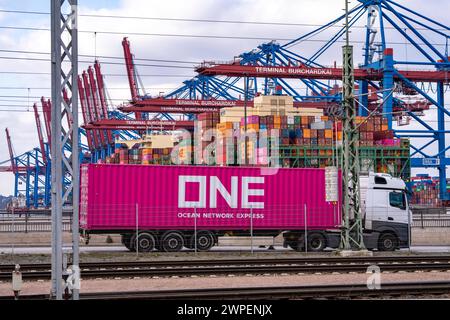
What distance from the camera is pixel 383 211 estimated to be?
32.8 m

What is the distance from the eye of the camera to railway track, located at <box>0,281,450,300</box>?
16.3 meters

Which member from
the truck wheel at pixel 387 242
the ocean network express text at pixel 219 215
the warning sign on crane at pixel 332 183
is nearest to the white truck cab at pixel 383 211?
the truck wheel at pixel 387 242

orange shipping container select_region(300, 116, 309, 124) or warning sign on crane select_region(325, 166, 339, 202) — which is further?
orange shipping container select_region(300, 116, 309, 124)

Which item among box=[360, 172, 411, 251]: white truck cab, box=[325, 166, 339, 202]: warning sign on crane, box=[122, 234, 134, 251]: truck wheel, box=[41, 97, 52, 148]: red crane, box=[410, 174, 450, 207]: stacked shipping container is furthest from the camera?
box=[41, 97, 52, 148]: red crane

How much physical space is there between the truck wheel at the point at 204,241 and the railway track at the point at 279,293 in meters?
14.8

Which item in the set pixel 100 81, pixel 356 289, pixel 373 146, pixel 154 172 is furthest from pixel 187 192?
pixel 100 81

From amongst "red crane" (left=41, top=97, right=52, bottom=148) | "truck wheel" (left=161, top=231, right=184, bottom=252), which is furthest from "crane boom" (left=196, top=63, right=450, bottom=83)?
"red crane" (left=41, top=97, right=52, bottom=148)

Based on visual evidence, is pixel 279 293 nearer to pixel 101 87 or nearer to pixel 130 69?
pixel 130 69

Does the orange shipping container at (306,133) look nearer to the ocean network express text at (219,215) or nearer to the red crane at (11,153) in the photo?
the ocean network express text at (219,215)

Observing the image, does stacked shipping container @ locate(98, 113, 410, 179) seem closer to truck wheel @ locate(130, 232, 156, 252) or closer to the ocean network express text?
the ocean network express text

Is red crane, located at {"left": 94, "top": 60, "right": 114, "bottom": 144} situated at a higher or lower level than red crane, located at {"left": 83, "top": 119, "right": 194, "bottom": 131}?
higher

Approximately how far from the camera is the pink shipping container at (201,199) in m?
31.6

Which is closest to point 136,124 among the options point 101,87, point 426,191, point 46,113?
point 101,87

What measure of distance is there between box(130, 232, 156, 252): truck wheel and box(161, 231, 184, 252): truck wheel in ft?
1.53
